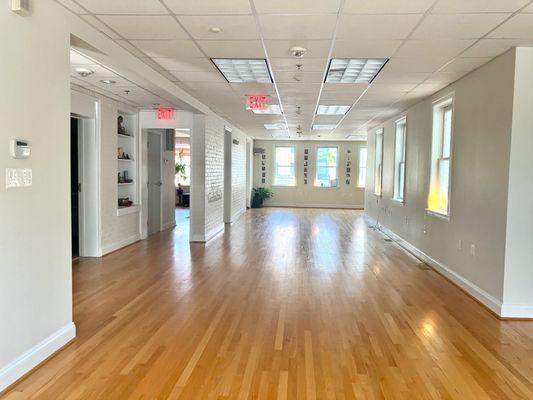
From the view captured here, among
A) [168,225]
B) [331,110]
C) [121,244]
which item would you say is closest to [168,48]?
[121,244]

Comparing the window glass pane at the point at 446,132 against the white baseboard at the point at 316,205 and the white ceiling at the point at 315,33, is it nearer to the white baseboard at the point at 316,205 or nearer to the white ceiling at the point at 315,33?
the white ceiling at the point at 315,33

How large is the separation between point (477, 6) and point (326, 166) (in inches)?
497

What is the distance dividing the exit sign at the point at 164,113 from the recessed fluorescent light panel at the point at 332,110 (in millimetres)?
2611

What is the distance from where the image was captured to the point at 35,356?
2.72m

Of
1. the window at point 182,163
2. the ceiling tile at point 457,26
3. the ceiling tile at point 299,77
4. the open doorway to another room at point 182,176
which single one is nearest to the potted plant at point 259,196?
the open doorway to another room at point 182,176

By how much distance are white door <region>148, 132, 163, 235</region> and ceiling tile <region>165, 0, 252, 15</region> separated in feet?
18.7

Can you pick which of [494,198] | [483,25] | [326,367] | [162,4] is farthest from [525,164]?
[162,4]

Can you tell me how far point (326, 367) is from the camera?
2803 mm

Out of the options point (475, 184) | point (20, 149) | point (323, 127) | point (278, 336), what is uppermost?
point (323, 127)

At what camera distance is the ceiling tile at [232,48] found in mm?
3797

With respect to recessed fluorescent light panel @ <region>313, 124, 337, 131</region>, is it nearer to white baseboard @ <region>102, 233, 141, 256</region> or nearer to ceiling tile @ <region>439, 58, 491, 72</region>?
white baseboard @ <region>102, 233, 141, 256</region>

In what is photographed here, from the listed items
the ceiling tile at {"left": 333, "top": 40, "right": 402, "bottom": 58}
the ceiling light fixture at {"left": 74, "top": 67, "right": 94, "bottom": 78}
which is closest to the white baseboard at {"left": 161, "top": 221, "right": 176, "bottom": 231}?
the ceiling light fixture at {"left": 74, "top": 67, "right": 94, "bottom": 78}

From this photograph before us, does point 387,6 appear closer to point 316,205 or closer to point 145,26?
point 145,26

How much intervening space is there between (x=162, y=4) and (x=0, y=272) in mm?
2071
